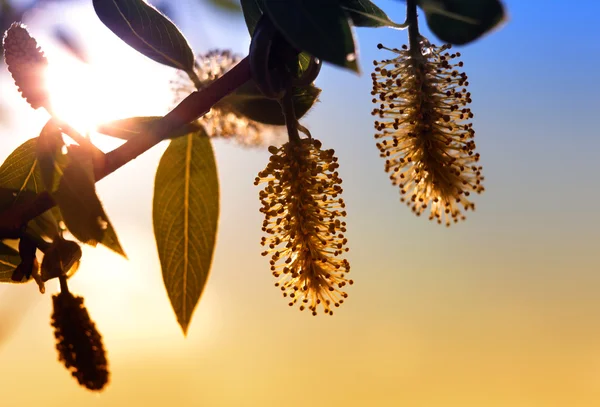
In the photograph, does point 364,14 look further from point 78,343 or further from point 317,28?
point 78,343

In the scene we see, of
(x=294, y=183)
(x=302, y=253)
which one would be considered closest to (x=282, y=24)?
(x=294, y=183)

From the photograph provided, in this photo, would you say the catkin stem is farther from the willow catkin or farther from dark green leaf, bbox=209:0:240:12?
dark green leaf, bbox=209:0:240:12

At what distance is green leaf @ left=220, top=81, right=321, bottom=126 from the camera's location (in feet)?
2.97

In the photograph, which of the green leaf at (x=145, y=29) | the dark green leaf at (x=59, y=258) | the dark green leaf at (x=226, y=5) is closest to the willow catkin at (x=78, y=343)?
the dark green leaf at (x=59, y=258)

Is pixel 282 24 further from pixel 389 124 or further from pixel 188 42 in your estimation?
pixel 389 124

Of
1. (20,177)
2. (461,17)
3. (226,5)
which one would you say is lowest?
(20,177)

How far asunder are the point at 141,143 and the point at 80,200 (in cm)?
10

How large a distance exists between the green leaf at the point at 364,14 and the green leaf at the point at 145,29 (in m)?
0.23

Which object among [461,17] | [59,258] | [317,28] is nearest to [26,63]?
[59,258]

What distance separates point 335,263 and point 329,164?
0.57ft

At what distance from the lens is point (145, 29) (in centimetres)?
86

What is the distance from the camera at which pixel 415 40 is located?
99cm

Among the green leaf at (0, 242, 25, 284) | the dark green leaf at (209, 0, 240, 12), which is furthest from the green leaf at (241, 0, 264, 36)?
the dark green leaf at (209, 0, 240, 12)

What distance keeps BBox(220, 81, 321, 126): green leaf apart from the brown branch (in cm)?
16
